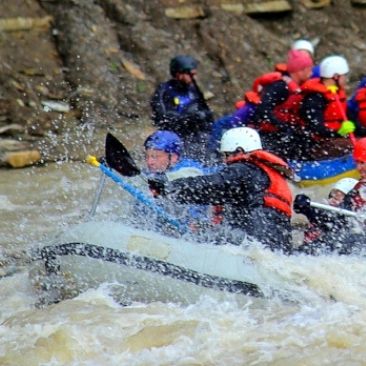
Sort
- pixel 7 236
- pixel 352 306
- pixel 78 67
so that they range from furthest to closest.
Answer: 1. pixel 78 67
2. pixel 7 236
3. pixel 352 306

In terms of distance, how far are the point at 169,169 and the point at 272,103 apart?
278cm

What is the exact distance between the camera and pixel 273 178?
6781 millimetres

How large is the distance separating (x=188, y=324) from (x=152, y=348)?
14.0 inches

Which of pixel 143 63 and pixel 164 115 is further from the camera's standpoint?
pixel 143 63

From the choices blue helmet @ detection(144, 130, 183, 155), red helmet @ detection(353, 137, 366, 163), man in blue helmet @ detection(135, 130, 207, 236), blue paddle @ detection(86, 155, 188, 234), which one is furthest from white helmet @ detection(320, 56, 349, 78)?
blue paddle @ detection(86, 155, 188, 234)

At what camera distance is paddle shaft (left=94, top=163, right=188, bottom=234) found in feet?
21.9

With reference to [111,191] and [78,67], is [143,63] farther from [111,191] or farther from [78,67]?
[111,191]

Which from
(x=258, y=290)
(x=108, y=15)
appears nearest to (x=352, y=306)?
(x=258, y=290)

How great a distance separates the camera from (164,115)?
376 inches

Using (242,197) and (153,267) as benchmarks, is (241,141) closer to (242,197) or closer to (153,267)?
(242,197)

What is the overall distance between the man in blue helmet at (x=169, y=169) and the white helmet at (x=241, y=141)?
1.10 feet

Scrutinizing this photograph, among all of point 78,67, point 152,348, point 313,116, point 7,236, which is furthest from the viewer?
point 78,67

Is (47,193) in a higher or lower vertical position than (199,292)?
lower

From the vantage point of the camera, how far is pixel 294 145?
9461mm
